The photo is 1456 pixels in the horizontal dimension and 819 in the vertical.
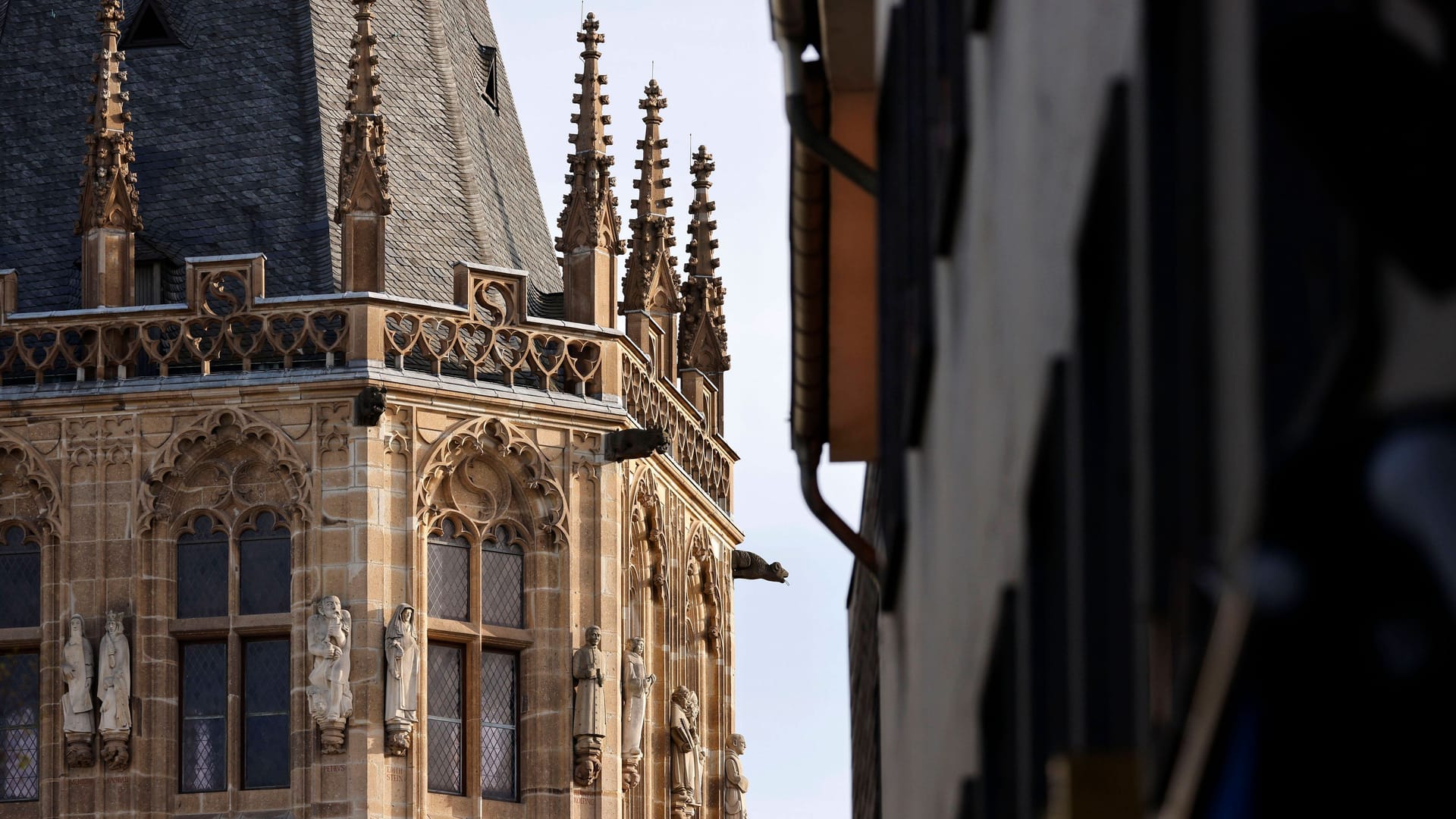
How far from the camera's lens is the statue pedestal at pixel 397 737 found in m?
33.1

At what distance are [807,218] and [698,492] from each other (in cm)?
2318

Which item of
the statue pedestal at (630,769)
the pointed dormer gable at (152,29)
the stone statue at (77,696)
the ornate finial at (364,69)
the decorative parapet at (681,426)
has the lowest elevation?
the statue pedestal at (630,769)

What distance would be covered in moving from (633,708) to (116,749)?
617cm

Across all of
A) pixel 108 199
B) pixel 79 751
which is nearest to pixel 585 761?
pixel 79 751

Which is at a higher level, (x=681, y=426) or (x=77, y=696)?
(x=681, y=426)

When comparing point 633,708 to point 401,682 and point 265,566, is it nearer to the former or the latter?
point 401,682

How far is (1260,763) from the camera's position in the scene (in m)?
2.78

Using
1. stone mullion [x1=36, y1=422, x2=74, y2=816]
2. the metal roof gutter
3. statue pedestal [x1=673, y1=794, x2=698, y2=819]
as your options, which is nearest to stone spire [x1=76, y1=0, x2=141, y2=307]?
stone mullion [x1=36, y1=422, x2=74, y2=816]

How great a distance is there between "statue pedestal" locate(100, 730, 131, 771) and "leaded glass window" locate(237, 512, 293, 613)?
1943 millimetres

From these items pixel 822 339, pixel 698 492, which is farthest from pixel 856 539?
pixel 698 492

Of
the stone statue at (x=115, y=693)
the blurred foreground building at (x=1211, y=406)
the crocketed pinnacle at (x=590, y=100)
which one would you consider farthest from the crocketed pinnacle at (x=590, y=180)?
the blurred foreground building at (x=1211, y=406)

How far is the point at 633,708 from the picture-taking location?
35.6 m

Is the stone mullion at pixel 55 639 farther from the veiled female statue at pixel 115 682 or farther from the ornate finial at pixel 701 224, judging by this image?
the ornate finial at pixel 701 224

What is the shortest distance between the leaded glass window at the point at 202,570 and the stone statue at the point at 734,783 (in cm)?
802
